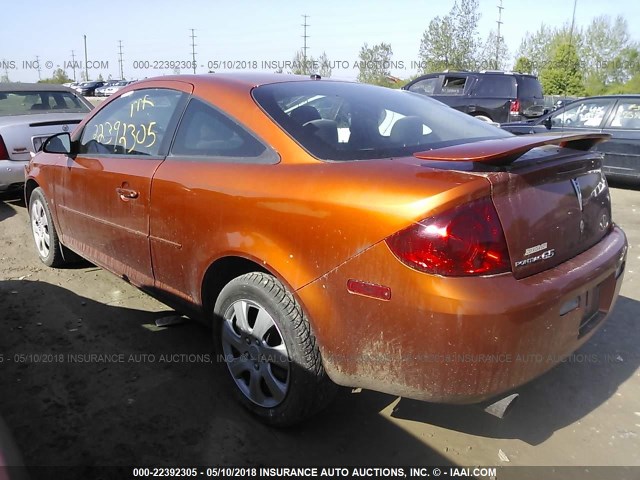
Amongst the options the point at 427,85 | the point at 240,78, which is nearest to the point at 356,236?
the point at 240,78

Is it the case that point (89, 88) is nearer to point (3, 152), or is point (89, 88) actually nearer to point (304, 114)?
point (3, 152)

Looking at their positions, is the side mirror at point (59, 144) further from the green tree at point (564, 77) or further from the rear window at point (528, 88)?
the green tree at point (564, 77)

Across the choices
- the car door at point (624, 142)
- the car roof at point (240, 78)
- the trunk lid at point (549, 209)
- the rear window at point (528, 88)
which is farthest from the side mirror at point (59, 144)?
the rear window at point (528, 88)

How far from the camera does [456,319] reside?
186cm

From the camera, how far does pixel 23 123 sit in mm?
6039

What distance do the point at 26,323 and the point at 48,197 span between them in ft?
3.77

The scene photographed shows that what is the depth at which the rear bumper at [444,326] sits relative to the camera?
6.15 feet

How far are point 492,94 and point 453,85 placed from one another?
1019 mm

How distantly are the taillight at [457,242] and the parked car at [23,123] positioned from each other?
17.3 ft

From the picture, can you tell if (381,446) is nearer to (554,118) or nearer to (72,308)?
(72,308)

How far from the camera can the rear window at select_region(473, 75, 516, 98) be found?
40.7 feet

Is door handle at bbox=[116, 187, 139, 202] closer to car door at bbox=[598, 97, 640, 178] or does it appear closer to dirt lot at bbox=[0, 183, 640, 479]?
dirt lot at bbox=[0, 183, 640, 479]

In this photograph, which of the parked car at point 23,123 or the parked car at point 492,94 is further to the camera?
the parked car at point 492,94

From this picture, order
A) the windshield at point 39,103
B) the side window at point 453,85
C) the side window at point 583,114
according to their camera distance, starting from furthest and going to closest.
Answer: the side window at point 453,85
the side window at point 583,114
the windshield at point 39,103
